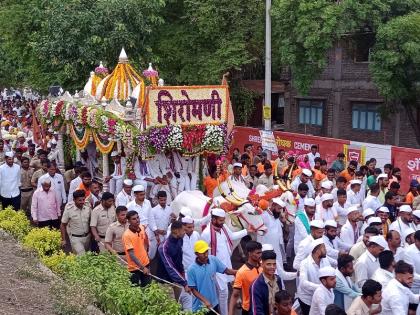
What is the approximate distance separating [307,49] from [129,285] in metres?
13.1

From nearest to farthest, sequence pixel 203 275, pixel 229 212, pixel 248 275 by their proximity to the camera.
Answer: pixel 248 275
pixel 203 275
pixel 229 212

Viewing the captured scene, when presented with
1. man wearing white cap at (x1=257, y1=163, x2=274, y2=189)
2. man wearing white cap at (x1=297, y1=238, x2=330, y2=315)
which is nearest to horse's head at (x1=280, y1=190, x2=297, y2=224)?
man wearing white cap at (x1=257, y1=163, x2=274, y2=189)

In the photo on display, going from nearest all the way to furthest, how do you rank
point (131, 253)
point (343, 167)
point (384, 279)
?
point (384, 279)
point (131, 253)
point (343, 167)

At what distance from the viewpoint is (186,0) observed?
2061 centimetres

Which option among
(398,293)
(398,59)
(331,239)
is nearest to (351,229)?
(331,239)

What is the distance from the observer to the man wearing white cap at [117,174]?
12977mm

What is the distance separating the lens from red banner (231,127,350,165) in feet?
59.1

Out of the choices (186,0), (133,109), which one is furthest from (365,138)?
(133,109)

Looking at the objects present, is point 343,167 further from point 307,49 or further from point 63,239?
point 63,239

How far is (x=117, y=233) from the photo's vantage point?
8.93 m

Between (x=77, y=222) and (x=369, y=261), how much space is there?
4269 mm

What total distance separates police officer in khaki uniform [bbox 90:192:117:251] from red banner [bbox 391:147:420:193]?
8.58 m

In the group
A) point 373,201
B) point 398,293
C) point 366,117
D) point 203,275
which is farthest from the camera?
point 366,117

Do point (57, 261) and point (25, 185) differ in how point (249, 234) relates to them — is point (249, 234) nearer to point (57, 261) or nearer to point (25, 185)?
point (57, 261)
